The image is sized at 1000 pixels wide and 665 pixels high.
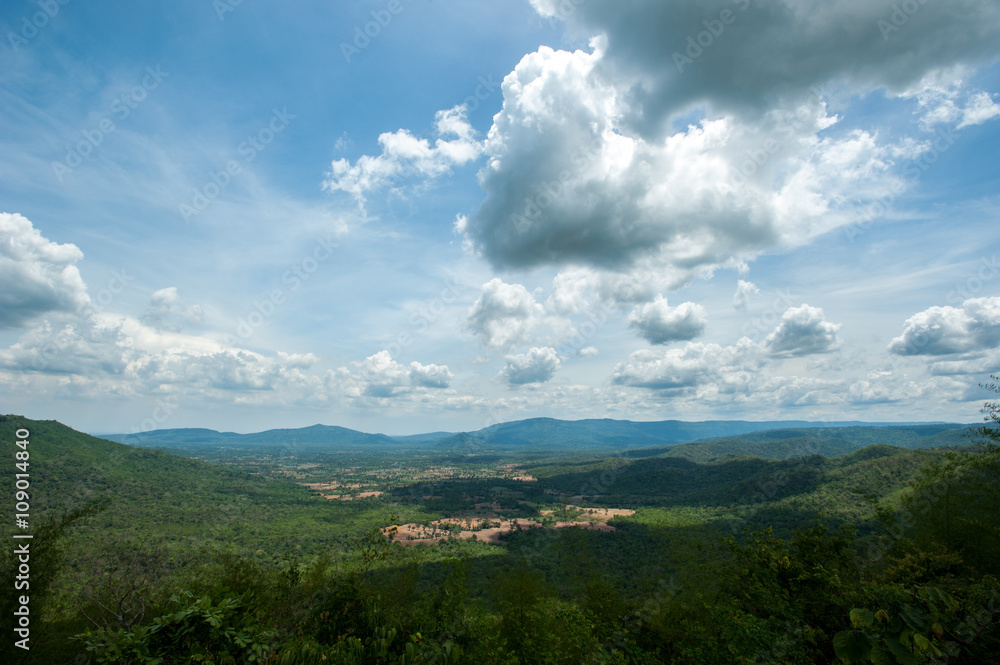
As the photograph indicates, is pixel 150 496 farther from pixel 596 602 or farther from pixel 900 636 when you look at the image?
Answer: pixel 900 636

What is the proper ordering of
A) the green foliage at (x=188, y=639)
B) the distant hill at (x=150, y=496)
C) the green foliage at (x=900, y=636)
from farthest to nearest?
the distant hill at (x=150, y=496), the green foliage at (x=188, y=639), the green foliage at (x=900, y=636)

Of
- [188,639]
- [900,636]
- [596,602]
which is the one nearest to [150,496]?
[596,602]

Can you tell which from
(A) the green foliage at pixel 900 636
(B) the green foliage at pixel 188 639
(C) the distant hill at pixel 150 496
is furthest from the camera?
(C) the distant hill at pixel 150 496

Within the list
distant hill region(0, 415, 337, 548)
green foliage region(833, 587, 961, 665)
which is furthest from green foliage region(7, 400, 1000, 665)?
distant hill region(0, 415, 337, 548)

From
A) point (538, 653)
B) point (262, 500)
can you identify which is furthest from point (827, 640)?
point (262, 500)

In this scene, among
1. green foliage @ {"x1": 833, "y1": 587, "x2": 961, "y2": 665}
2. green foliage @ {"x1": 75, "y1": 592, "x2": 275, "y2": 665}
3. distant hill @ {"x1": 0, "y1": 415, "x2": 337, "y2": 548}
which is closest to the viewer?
green foliage @ {"x1": 833, "y1": 587, "x2": 961, "y2": 665}

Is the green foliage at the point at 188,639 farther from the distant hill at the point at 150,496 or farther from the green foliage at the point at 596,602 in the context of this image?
the distant hill at the point at 150,496

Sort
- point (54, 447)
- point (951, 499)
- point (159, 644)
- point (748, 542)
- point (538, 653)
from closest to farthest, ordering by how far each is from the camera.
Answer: point (159, 644) → point (538, 653) → point (748, 542) → point (951, 499) → point (54, 447)

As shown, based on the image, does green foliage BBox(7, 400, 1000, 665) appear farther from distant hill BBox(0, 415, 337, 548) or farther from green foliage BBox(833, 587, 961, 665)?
distant hill BBox(0, 415, 337, 548)

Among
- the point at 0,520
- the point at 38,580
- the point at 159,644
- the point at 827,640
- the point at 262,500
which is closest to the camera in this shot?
the point at 159,644

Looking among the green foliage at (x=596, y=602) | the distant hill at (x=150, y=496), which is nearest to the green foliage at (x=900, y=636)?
the green foliage at (x=596, y=602)

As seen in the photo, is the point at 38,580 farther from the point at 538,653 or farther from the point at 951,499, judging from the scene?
the point at 951,499
